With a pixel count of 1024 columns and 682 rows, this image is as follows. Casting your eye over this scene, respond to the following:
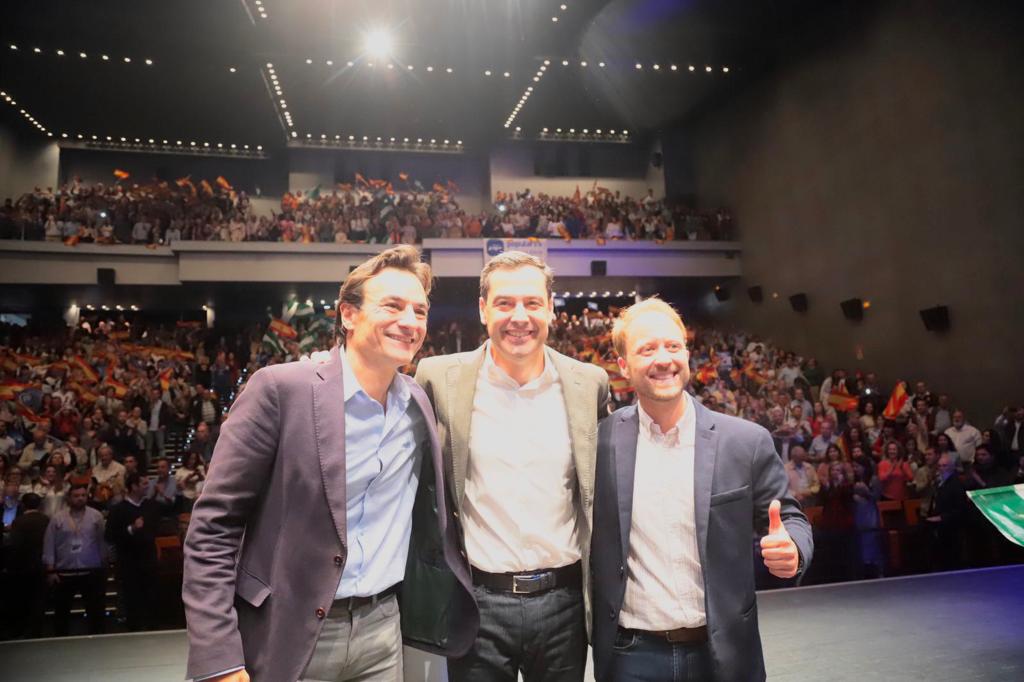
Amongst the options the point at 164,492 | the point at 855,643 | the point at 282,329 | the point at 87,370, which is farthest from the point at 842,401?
the point at 87,370

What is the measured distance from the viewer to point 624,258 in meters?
14.2

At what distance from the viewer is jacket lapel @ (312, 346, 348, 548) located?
1.46 m

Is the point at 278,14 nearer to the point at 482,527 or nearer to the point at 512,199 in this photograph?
the point at 512,199

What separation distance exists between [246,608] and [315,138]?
19415mm

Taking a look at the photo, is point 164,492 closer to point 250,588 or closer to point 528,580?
point 250,588

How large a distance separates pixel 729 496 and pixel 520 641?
0.69 m

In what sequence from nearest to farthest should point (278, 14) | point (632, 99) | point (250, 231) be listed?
point (278, 14), point (250, 231), point (632, 99)

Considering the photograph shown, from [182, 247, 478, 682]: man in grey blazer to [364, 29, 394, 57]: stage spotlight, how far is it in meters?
12.8

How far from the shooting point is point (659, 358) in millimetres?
1651

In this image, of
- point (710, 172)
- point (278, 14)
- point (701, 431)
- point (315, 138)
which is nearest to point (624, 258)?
point (710, 172)

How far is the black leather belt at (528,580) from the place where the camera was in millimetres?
1719

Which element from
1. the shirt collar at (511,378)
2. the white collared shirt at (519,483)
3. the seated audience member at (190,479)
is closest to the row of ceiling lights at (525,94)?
the seated audience member at (190,479)

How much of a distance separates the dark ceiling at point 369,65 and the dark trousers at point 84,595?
10.3 metres

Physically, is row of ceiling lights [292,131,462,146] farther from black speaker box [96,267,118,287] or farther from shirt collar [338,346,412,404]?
shirt collar [338,346,412,404]
